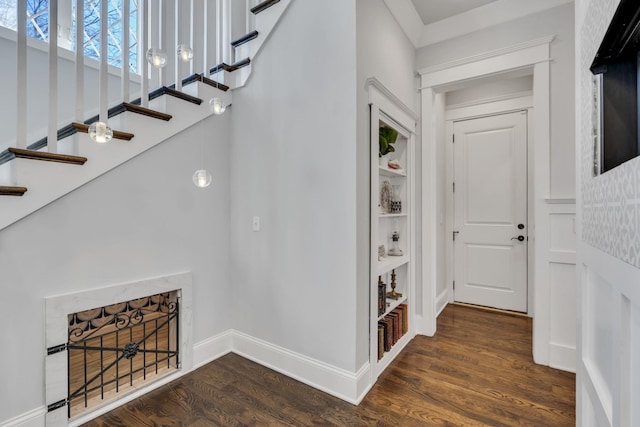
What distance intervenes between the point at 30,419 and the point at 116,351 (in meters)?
0.45

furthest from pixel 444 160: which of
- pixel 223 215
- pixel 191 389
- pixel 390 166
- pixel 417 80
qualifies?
pixel 191 389

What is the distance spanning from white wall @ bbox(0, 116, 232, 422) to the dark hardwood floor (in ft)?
1.44

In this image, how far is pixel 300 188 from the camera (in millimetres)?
2125

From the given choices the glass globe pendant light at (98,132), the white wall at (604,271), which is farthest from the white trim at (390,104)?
the glass globe pendant light at (98,132)

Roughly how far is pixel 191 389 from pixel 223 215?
48.6 inches

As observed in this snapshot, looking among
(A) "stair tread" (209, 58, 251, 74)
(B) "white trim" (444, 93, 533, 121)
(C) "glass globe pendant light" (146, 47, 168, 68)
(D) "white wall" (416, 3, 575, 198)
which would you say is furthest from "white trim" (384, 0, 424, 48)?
(C) "glass globe pendant light" (146, 47, 168, 68)

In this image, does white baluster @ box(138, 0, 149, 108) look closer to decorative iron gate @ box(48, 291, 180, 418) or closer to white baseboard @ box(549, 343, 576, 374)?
decorative iron gate @ box(48, 291, 180, 418)

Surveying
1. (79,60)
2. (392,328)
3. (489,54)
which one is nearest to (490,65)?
(489,54)

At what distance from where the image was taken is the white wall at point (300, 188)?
1919 mm

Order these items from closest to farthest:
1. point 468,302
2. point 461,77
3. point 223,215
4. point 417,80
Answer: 1. point 223,215
2. point 461,77
3. point 417,80
4. point 468,302

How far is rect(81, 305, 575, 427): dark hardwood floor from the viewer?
172 cm

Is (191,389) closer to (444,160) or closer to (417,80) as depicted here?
(417,80)

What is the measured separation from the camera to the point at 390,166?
2.57 meters

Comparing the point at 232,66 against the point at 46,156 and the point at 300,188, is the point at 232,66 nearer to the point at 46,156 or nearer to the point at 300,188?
the point at 300,188
